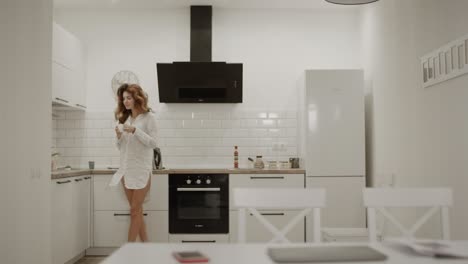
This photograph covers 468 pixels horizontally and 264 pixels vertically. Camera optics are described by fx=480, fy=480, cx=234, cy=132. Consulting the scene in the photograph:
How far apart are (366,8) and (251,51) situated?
133 centimetres

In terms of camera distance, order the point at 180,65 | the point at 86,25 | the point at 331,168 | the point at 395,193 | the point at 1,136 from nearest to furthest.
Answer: the point at 395,193, the point at 1,136, the point at 331,168, the point at 180,65, the point at 86,25

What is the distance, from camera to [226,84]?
5152mm

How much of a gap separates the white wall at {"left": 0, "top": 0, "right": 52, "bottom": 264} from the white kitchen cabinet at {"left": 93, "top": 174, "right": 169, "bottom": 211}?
1375 mm

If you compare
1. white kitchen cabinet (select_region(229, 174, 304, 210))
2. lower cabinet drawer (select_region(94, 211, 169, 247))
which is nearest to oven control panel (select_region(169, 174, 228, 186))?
white kitchen cabinet (select_region(229, 174, 304, 210))

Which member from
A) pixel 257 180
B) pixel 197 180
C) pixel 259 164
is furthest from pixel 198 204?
pixel 259 164

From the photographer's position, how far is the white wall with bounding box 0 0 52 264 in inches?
112

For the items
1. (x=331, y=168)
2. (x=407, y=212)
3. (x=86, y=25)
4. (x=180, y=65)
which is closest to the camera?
(x=407, y=212)

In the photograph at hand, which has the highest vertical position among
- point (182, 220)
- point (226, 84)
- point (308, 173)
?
point (226, 84)

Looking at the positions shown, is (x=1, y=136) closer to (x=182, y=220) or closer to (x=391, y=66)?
(x=182, y=220)

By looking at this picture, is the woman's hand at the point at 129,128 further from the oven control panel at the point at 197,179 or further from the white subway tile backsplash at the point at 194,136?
the white subway tile backsplash at the point at 194,136

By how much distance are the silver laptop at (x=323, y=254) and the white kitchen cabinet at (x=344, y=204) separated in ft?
9.97

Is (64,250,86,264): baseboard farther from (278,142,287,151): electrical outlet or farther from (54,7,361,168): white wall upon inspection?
(278,142,287,151): electrical outlet

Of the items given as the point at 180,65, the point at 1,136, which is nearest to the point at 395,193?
the point at 1,136

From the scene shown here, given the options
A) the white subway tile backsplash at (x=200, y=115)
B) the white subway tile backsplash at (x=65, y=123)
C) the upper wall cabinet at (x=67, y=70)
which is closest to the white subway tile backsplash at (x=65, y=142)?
the white subway tile backsplash at (x=65, y=123)
